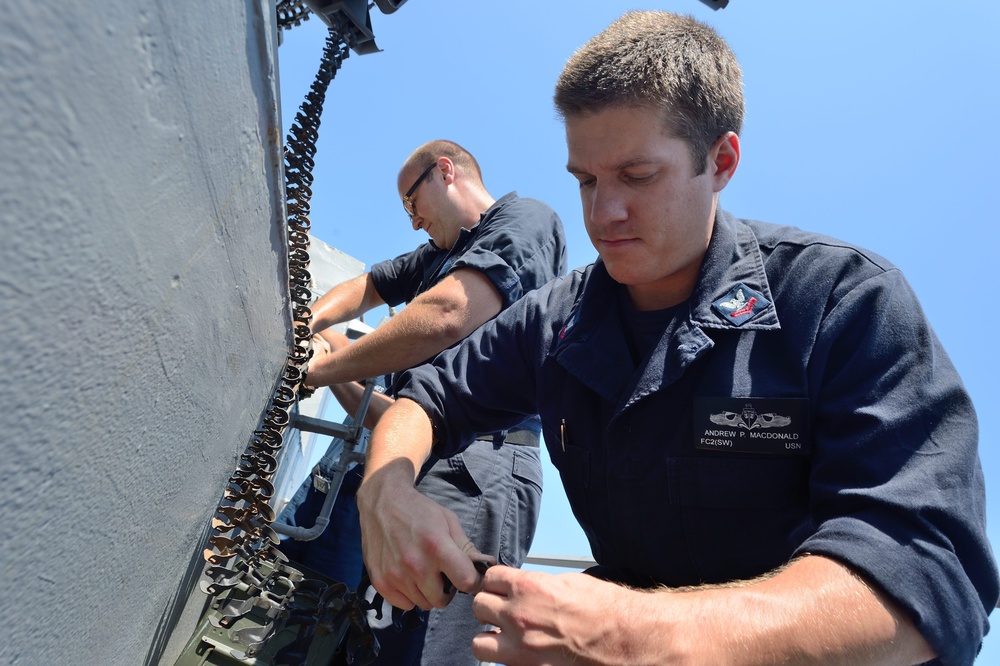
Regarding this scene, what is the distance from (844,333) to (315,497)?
7.75 feet

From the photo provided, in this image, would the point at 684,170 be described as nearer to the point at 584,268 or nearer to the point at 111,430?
the point at 584,268

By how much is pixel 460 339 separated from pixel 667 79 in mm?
1170

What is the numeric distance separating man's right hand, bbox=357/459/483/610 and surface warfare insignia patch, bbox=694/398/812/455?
1.87 feet

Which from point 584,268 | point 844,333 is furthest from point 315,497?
point 844,333

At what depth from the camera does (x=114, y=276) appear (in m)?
0.69

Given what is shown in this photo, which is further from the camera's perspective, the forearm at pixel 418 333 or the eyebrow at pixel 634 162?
the forearm at pixel 418 333

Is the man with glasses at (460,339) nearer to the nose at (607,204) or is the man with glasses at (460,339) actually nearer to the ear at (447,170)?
the ear at (447,170)

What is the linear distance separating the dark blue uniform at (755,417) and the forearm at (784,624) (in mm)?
40

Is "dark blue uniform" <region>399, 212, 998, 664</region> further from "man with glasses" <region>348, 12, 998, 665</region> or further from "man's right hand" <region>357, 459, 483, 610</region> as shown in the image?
"man's right hand" <region>357, 459, 483, 610</region>

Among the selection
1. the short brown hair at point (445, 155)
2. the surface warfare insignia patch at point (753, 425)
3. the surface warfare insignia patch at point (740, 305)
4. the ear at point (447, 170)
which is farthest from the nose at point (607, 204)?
the short brown hair at point (445, 155)

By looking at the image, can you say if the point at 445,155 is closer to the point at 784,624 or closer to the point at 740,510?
the point at 740,510

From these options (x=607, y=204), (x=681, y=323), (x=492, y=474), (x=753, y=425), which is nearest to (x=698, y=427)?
(x=753, y=425)

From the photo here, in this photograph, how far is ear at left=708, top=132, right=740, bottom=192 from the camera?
173 cm

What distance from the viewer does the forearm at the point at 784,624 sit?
969 millimetres
